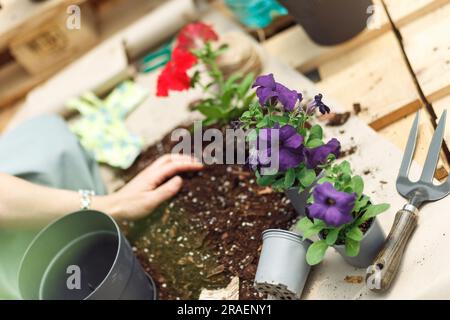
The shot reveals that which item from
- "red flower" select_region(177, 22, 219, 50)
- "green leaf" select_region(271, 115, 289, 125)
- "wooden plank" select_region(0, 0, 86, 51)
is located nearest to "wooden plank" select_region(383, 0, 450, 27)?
"red flower" select_region(177, 22, 219, 50)

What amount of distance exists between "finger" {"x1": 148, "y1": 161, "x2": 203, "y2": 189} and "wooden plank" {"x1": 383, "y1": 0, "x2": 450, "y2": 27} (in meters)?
0.61

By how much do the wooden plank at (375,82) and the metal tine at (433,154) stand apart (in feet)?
0.57

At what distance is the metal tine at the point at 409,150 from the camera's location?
1.26 m

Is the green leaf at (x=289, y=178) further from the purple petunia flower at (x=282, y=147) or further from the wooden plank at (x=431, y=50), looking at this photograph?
the wooden plank at (x=431, y=50)

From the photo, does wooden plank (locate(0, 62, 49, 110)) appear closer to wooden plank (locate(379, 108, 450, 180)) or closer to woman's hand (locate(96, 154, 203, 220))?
woman's hand (locate(96, 154, 203, 220))

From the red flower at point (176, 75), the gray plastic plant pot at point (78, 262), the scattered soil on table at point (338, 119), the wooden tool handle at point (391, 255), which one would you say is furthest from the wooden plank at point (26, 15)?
the wooden tool handle at point (391, 255)

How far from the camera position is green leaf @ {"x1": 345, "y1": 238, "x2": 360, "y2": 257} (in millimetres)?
1127

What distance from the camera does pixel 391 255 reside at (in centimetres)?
113

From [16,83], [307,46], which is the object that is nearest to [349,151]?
[307,46]

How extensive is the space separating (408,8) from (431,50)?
156 mm

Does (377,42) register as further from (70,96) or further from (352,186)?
(70,96)

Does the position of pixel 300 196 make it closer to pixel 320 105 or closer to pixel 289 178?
pixel 289 178
